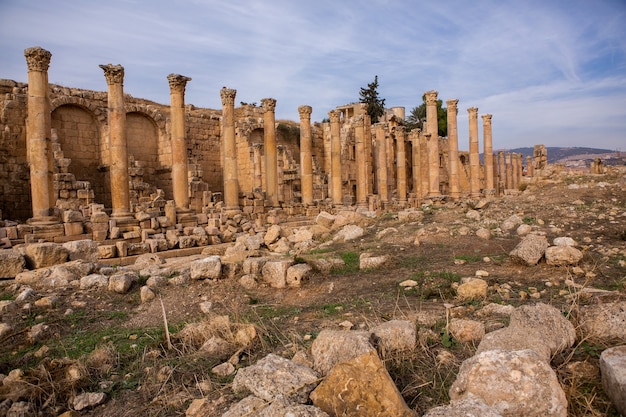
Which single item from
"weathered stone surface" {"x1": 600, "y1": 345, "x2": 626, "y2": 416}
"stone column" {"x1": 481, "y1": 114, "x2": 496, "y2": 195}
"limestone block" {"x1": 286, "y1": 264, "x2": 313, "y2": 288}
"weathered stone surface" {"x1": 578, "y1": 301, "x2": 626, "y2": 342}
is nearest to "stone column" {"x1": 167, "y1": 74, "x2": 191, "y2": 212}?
"limestone block" {"x1": 286, "y1": 264, "x2": 313, "y2": 288}

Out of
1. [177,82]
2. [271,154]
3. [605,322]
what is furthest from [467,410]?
[271,154]

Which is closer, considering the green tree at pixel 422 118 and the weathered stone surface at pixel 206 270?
the weathered stone surface at pixel 206 270

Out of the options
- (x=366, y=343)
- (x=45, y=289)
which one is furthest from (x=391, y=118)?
(x=366, y=343)

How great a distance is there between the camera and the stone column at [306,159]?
23188mm

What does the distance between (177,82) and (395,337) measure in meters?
15.1

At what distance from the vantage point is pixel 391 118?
3516 cm

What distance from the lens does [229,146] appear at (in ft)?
63.8

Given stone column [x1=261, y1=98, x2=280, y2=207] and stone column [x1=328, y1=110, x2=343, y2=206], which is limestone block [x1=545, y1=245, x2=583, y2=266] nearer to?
stone column [x1=261, y1=98, x2=280, y2=207]

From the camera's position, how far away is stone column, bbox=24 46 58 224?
13531 millimetres

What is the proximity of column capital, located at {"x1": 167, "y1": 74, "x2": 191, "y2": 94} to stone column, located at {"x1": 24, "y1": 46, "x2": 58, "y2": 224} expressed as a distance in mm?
4183

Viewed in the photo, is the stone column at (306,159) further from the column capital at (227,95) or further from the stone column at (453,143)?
the stone column at (453,143)

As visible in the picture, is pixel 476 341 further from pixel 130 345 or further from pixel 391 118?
pixel 391 118

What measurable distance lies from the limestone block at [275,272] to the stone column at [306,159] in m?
14.5

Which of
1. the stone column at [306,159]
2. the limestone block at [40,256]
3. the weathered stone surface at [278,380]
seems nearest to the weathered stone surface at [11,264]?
the limestone block at [40,256]
